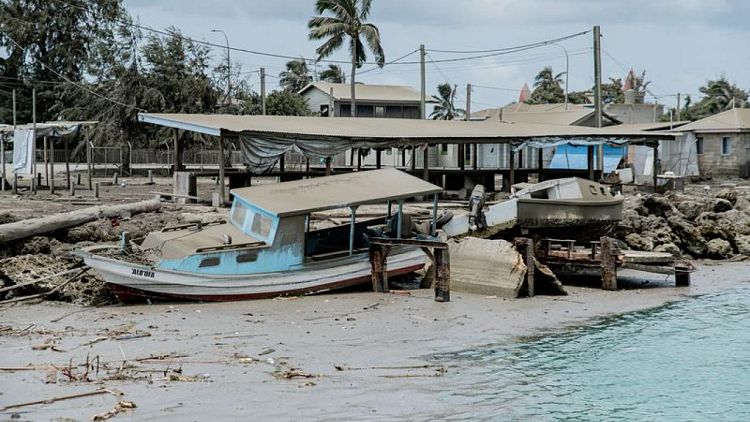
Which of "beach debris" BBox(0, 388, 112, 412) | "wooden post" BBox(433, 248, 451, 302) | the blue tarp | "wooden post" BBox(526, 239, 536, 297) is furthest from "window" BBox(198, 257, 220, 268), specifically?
the blue tarp

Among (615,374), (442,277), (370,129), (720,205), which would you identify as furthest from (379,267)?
(720,205)

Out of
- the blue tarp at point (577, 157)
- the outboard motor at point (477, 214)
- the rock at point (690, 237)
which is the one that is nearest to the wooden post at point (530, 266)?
the outboard motor at point (477, 214)

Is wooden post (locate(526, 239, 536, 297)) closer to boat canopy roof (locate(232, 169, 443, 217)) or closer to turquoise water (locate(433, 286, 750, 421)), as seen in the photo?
turquoise water (locate(433, 286, 750, 421))

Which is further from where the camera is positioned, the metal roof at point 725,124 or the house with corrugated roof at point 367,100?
the house with corrugated roof at point 367,100

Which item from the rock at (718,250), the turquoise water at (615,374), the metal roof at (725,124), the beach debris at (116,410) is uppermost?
the metal roof at (725,124)

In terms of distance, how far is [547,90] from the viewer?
96.1 meters

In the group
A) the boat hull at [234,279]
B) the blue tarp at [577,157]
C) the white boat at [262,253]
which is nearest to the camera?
the boat hull at [234,279]

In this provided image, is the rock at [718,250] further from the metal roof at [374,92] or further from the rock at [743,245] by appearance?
the metal roof at [374,92]

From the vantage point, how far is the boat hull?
16.4 meters

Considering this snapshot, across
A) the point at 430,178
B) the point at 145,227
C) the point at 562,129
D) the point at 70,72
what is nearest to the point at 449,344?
the point at 145,227

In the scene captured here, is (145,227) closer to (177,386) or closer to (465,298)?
(465,298)

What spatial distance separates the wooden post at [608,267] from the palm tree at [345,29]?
108ft

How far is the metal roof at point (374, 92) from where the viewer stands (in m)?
70.5

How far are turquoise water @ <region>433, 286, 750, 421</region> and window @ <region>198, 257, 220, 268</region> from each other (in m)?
5.12
